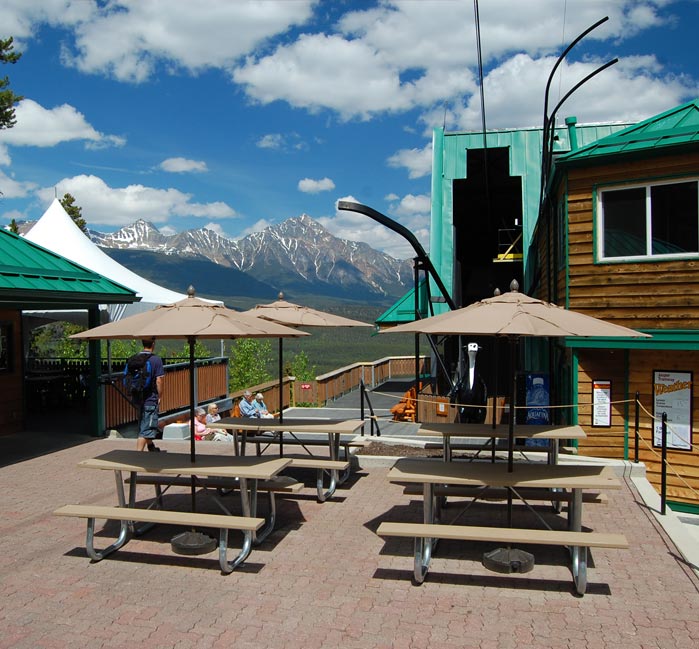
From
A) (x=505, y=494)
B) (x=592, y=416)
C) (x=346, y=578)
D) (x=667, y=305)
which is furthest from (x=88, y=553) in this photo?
(x=667, y=305)

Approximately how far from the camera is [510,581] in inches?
227

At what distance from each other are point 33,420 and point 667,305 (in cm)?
1262

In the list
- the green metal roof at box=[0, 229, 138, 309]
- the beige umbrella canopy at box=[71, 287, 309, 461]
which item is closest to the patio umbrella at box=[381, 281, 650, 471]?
the beige umbrella canopy at box=[71, 287, 309, 461]

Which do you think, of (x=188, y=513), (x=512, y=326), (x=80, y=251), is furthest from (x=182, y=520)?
(x=80, y=251)

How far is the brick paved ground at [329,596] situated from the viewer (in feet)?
15.6

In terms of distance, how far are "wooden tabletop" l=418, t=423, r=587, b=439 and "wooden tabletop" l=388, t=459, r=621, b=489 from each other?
2.46 ft

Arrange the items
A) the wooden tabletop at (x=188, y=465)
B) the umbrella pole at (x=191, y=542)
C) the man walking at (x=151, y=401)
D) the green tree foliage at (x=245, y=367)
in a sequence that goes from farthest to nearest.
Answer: the green tree foliage at (x=245, y=367) < the man walking at (x=151, y=401) < the umbrella pole at (x=191, y=542) < the wooden tabletop at (x=188, y=465)

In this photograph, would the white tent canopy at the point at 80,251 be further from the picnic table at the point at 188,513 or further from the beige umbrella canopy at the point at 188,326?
the beige umbrella canopy at the point at 188,326

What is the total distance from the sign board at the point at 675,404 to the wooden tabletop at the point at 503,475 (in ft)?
14.5

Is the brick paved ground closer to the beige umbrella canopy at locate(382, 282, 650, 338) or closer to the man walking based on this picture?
the beige umbrella canopy at locate(382, 282, 650, 338)

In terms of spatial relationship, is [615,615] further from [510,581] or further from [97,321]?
[97,321]

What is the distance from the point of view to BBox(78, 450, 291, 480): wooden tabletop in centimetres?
628

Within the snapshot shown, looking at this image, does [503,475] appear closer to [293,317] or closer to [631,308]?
[293,317]

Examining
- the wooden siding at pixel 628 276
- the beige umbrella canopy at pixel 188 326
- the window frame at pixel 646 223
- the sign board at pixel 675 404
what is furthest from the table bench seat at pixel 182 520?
the window frame at pixel 646 223
